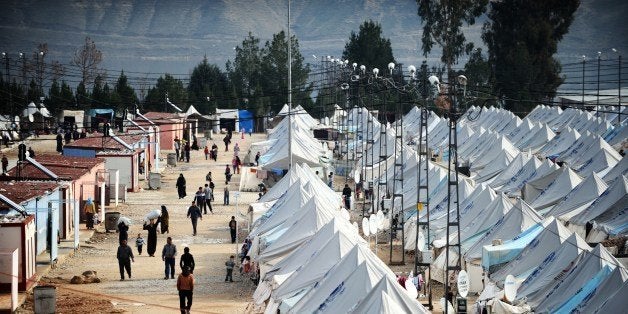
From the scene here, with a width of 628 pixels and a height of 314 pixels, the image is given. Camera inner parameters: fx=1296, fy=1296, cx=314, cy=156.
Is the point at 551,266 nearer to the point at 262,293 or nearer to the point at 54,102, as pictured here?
the point at 262,293

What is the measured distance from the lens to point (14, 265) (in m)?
27.3

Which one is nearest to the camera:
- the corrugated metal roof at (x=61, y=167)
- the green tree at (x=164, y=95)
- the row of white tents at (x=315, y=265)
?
the row of white tents at (x=315, y=265)

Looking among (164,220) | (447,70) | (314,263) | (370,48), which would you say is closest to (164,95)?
(447,70)

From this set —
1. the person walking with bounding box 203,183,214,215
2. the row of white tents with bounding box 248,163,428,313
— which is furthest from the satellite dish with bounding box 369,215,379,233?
the person walking with bounding box 203,183,214,215

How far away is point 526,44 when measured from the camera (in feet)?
320

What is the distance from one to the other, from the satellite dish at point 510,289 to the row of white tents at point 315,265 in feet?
8.84

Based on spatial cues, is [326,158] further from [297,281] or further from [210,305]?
[297,281]

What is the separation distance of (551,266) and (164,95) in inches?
2721

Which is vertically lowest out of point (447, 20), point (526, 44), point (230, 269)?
point (230, 269)

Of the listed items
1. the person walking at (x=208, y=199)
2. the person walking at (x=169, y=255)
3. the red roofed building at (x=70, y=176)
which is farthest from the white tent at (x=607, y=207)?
the person walking at (x=208, y=199)

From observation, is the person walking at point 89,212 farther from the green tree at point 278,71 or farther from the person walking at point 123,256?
the green tree at point 278,71

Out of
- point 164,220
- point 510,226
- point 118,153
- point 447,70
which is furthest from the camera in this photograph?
point 447,70

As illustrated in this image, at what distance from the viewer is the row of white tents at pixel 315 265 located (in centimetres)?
1956

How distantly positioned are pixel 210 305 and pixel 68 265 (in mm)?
6833
